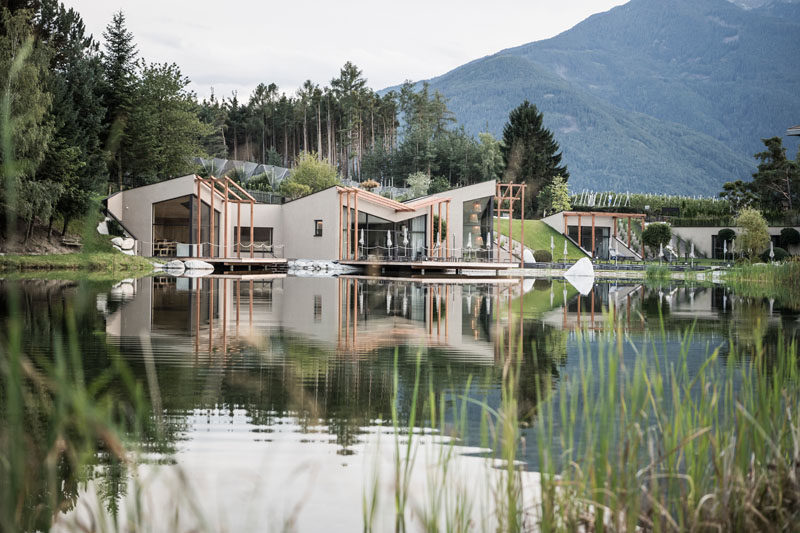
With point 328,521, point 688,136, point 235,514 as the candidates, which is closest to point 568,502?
point 328,521

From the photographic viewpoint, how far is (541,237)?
1754 inches

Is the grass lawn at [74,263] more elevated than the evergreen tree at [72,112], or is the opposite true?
the evergreen tree at [72,112]

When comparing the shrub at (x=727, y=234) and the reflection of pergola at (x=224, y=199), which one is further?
the shrub at (x=727, y=234)

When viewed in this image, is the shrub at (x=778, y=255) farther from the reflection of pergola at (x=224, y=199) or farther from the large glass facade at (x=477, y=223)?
the reflection of pergola at (x=224, y=199)

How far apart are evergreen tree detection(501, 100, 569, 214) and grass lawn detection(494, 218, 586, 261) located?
1585 cm

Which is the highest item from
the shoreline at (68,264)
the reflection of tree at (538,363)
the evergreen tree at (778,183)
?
the evergreen tree at (778,183)

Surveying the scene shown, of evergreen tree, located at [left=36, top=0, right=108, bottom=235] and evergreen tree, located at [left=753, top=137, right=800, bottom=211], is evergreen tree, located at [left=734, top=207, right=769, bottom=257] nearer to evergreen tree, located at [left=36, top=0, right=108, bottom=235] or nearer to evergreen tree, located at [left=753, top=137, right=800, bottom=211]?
evergreen tree, located at [left=753, top=137, right=800, bottom=211]

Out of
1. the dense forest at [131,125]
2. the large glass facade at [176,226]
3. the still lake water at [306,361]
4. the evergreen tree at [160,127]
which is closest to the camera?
the still lake water at [306,361]

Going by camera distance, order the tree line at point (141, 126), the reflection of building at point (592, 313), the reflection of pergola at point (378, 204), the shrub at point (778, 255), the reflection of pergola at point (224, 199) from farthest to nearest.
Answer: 1. the shrub at point (778, 255)
2. the reflection of pergola at point (378, 204)
3. the reflection of pergola at point (224, 199)
4. the tree line at point (141, 126)
5. the reflection of building at point (592, 313)

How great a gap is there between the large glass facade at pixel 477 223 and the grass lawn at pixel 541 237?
451 cm

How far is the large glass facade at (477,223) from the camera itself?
122 feet

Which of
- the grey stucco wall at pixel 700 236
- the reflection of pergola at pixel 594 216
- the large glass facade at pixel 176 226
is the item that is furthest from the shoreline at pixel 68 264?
the grey stucco wall at pixel 700 236

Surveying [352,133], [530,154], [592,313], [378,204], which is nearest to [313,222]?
[378,204]

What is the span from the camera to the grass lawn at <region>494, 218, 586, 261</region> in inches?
1682
